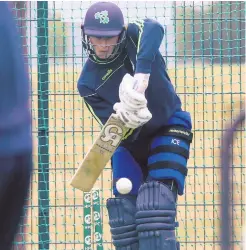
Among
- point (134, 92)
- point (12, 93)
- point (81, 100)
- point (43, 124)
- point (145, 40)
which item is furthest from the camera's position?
point (81, 100)

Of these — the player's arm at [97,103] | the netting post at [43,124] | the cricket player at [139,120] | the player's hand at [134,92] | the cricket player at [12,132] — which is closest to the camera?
the cricket player at [12,132]

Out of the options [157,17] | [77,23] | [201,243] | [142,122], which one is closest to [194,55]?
[157,17]

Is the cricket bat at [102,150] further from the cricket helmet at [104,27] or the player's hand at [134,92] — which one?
the cricket helmet at [104,27]

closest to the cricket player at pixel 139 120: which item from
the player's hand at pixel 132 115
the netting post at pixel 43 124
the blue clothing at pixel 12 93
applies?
the player's hand at pixel 132 115

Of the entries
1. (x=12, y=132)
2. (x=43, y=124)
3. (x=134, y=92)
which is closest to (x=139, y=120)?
(x=134, y=92)

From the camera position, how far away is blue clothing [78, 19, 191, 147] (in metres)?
4.98

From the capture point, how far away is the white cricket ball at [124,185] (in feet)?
17.1

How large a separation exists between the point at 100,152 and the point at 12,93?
3383 millimetres

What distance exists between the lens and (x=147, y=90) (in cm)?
506

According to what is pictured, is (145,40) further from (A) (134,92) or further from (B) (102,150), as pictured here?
(B) (102,150)

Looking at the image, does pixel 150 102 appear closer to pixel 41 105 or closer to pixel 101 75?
pixel 101 75

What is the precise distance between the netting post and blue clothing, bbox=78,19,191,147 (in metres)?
1.40

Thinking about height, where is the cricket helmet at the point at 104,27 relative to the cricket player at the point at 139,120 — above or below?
above

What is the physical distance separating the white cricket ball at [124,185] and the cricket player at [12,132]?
338cm
